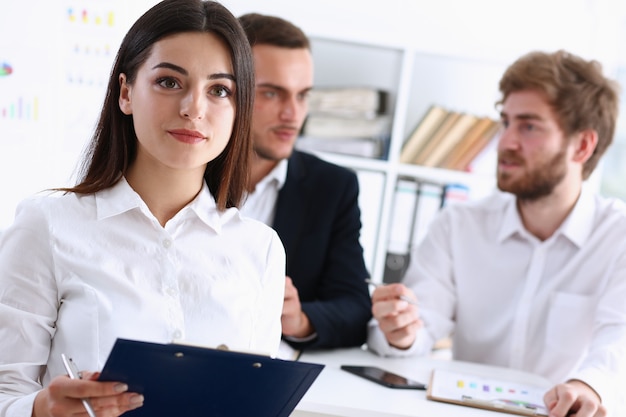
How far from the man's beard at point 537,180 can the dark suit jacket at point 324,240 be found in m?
0.53

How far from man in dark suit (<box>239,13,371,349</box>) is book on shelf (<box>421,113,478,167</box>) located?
3.55 feet

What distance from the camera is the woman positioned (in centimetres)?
131

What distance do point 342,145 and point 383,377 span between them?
161 cm

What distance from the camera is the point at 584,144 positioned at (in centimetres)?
273

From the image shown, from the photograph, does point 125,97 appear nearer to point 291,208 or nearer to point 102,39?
point 291,208

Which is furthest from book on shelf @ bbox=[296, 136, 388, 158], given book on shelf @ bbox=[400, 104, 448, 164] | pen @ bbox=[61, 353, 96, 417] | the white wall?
pen @ bbox=[61, 353, 96, 417]

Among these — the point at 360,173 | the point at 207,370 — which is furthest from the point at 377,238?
the point at 207,370

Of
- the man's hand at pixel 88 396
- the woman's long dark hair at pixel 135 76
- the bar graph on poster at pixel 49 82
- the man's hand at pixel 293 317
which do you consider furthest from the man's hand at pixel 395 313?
the bar graph on poster at pixel 49 82

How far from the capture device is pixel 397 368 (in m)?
2.09

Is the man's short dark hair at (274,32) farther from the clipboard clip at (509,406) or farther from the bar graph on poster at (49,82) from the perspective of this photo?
the clipboard clip at (509,406)

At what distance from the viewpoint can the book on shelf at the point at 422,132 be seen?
Answer: 3443 millimetres

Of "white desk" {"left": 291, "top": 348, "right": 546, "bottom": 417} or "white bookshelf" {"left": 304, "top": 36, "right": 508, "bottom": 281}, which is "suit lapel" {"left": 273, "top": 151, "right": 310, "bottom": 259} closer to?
"white desk" {"left": 291, "top": 348, "right": 546, "bottom": 417}

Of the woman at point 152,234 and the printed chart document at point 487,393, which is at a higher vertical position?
the woman at point 152,234

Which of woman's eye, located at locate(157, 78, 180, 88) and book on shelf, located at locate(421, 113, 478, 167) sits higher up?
woman's eye, located at locate(157, 78, 180, 88)
